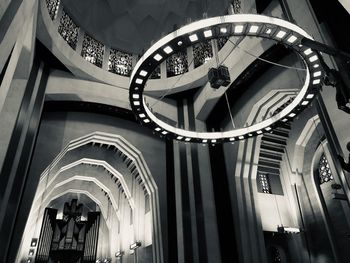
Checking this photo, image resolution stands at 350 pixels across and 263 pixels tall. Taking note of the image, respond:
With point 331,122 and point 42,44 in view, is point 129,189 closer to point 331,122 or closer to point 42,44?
point 42,44

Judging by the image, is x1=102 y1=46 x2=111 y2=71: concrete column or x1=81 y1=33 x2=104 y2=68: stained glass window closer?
x1=81 y1=33 x2=104 y2=68: stained glass window

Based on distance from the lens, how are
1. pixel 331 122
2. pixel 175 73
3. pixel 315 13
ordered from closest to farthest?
pixel 331 122 → pixel 315 13 → pixel 175 73

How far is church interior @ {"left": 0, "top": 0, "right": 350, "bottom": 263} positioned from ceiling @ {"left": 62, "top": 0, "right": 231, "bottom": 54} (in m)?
0.05

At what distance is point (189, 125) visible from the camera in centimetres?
1373

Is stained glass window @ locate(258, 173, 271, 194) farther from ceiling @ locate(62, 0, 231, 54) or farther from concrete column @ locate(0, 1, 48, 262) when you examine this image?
concrete column @ locate(0, 1, 48, 262)

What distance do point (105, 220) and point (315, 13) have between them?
22499 millimetres

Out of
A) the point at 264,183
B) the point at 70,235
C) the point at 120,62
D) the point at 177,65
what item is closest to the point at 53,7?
the point at 120,62

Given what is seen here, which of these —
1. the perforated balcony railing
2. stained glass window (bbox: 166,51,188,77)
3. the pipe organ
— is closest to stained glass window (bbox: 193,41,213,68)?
the perforated balcony railing

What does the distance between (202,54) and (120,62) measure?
402cm

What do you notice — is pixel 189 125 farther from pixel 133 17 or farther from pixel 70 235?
pixel 70 235

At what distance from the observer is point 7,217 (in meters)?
8.93

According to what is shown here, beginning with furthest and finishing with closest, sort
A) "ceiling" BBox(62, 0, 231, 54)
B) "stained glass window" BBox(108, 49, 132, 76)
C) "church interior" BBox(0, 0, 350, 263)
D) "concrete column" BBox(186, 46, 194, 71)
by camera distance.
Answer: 1. "stained glass window" BBox(108, 49, 132, 76)
2. "concrete column" BBox(186, 46, 194, 71)
3. "ceiling" BBox(62, 0, 231, 54)
4. "church interior" BBox(0, 0, 350, 263)

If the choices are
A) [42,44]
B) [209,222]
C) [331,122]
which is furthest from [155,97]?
[331,122]

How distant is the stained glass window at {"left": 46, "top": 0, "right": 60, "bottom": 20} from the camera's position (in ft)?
35.7
